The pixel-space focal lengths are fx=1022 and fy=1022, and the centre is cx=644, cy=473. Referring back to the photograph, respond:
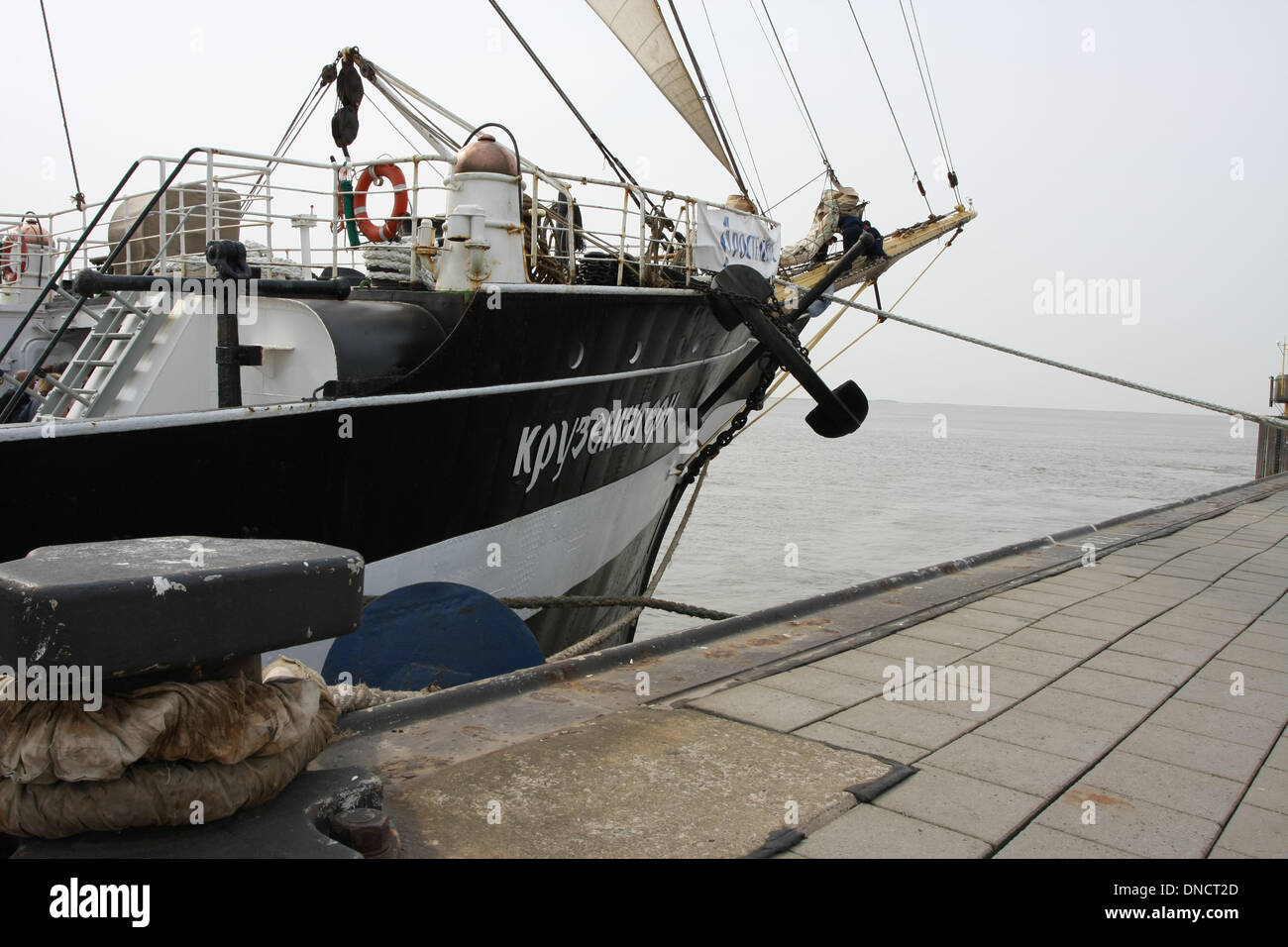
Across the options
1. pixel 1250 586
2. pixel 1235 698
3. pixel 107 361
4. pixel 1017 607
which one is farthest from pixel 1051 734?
pixel 107 361

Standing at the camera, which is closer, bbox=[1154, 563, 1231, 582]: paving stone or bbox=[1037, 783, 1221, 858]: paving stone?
bbox=[1037, 783, 1221, 858]: paving stone

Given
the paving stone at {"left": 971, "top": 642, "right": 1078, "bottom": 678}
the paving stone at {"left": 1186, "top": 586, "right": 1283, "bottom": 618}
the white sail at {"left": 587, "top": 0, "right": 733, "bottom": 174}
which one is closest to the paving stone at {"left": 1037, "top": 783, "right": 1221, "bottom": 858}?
the paving stone at {"left": 971, "top": 642, "right": 1078, "bottom": 678}

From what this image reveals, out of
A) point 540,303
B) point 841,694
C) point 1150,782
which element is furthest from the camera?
point 540,303

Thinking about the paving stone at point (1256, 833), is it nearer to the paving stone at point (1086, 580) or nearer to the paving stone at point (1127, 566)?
the paving stone at point (1086, 580)

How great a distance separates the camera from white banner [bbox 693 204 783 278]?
978 centimetres

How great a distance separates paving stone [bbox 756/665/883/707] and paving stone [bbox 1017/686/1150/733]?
0.66m

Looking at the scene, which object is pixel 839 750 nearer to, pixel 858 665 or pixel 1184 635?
pixel 858 665

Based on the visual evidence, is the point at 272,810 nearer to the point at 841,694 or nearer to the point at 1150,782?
the point at 841,694

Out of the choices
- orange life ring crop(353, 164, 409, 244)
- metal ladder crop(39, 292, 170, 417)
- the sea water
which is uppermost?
orange life ring crop(353, 164, 409, 244)

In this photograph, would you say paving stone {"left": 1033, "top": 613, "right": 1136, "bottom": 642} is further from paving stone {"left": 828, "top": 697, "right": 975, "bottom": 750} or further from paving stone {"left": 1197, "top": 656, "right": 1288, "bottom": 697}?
paving stone {"left": 828, "top": 697, "right": 975, "bottom": 750}

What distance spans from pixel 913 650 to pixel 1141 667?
110 cm
